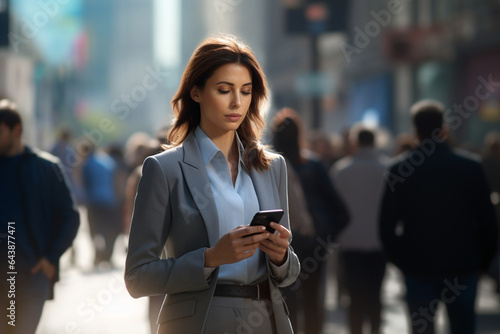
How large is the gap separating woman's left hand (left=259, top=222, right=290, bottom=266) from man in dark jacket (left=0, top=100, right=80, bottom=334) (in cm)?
266

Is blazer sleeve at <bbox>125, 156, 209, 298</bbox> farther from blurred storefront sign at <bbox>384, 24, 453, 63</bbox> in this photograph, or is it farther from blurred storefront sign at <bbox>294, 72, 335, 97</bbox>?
blurred storefront sign at <bbox>384, 24, 453, 63</bbox>

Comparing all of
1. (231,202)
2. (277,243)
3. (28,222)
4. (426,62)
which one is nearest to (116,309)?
(28,222)

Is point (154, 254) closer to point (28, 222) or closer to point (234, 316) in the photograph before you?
point (234, 316)

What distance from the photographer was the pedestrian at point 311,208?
7566 mm

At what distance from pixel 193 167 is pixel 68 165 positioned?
13537 mm

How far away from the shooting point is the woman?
3344 mm

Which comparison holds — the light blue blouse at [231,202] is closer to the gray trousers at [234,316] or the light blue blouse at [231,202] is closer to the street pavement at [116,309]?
the gray trousers at [234,316]

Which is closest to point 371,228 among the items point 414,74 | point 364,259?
point 364,259

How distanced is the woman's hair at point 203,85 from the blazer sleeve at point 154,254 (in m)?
0.31

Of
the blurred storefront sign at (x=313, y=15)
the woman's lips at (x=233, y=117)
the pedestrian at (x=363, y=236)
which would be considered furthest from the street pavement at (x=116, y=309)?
the woman's lips at (x=233, y=117)

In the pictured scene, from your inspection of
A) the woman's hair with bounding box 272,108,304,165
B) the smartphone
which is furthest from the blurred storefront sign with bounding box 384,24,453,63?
the smartphone

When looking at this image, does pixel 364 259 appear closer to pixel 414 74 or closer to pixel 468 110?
pixel 468 110

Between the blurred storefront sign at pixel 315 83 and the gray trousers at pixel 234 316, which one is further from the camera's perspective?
the blurred storefront sign at pixel 315 83

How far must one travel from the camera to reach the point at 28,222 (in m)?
5.77
